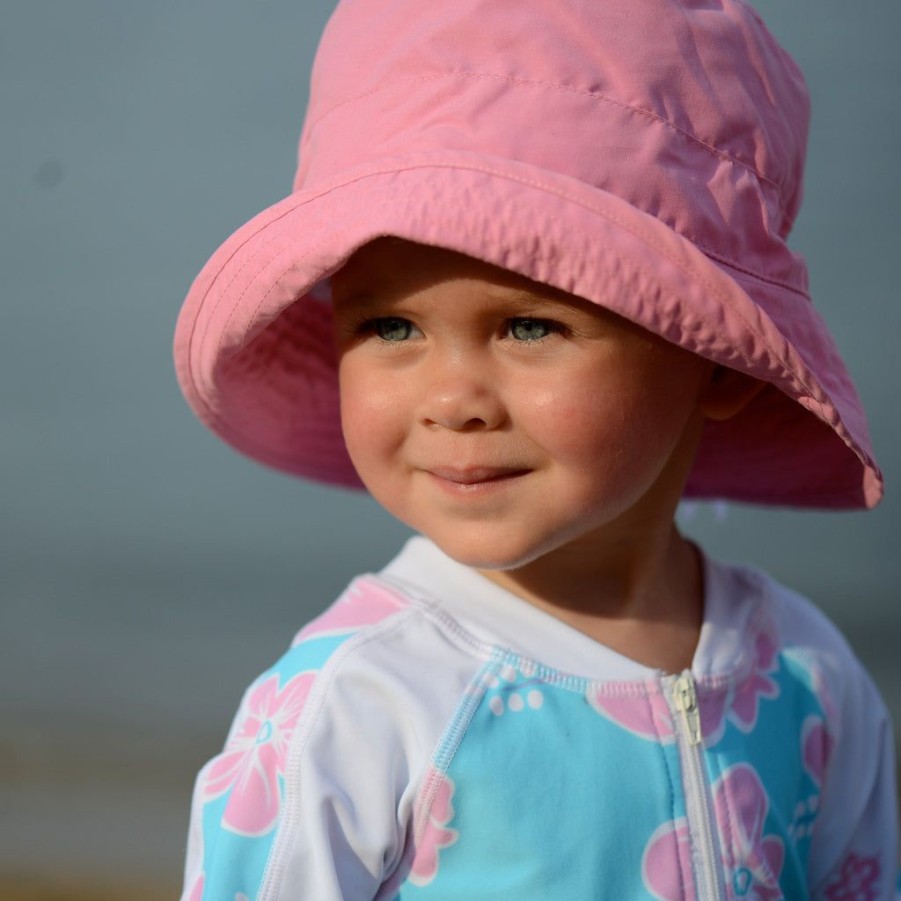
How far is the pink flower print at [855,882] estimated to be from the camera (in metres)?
1.68

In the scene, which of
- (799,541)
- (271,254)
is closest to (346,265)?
(271,254)

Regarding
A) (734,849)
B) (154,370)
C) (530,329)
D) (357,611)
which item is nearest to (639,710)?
(734,849)

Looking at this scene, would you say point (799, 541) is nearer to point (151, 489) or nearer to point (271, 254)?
point (151, 489)

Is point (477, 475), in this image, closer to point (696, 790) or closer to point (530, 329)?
point (530, 329)

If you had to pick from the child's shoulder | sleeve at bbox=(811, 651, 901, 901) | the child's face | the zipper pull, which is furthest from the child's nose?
sleeve at bbox=(811, 651, 901, 901)

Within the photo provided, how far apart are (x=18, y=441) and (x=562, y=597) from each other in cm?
207

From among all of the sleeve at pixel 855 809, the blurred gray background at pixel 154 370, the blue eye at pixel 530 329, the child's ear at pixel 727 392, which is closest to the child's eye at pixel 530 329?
the blue eye at pixel 530 329

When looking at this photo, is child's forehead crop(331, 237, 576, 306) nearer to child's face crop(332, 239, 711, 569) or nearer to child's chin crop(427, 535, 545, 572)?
child's face crop(332, 239, 711, 569)

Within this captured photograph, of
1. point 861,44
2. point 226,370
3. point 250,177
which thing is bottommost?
point 226,370

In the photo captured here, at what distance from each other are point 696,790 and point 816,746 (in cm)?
25

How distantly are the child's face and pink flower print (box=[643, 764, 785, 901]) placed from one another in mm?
297

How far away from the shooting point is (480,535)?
4.46 ft

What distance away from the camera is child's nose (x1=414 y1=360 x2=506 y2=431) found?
1.29 m

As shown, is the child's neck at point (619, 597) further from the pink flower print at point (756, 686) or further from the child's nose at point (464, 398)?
the child's nose at point (464, 398)
